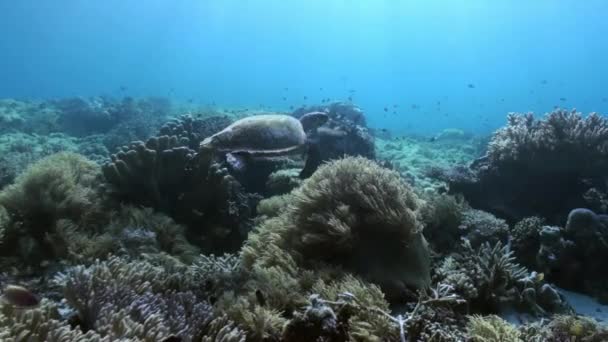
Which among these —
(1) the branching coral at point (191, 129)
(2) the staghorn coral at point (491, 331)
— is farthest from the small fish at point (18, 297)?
(1) the branching coral at point (191, 129)

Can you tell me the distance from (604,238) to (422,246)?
3428mm

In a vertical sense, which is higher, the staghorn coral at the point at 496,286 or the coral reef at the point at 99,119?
the coral reef at the point at 99,119

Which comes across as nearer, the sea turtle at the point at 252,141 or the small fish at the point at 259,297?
the small fish at the point at 259,297

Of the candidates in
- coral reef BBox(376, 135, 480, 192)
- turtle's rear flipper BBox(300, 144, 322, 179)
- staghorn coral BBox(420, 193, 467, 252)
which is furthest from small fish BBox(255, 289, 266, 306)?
coral reef BBox(376, 135, 480, 192)

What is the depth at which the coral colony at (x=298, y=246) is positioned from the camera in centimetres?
325

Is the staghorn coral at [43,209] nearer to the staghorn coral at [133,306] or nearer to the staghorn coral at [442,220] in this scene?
the staghorn coral at [133,306]

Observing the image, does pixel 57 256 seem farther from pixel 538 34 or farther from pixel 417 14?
pixel 538 34

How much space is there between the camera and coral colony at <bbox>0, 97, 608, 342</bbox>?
3.25 m

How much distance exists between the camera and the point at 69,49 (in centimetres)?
17575

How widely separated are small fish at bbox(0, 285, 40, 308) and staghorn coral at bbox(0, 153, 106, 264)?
2764 mm

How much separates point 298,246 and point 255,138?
223 cm

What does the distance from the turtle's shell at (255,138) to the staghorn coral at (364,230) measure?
5.48 feet

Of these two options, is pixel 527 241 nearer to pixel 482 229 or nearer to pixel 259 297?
pixel 482 229

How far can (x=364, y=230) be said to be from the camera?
4.78 m
